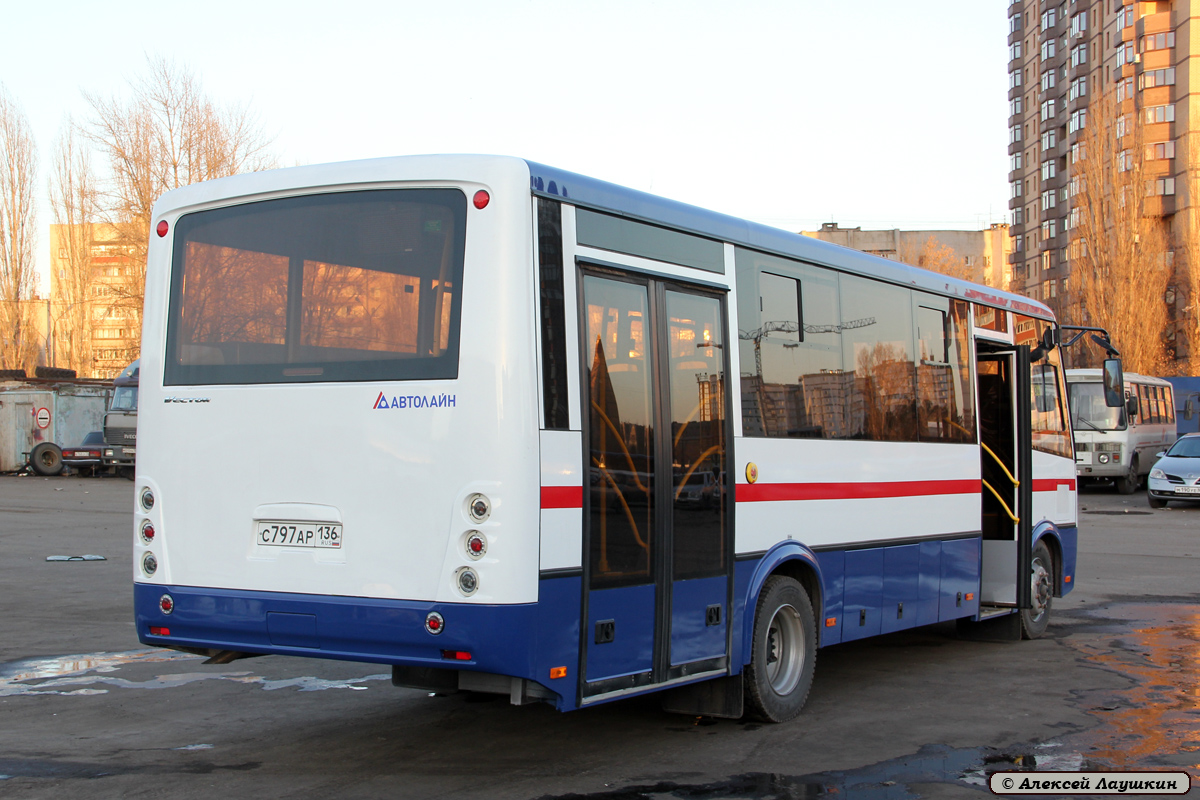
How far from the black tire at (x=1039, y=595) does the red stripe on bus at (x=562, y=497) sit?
6292 millimetres

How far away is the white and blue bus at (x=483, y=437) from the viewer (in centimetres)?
583

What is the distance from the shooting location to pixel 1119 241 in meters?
56.3

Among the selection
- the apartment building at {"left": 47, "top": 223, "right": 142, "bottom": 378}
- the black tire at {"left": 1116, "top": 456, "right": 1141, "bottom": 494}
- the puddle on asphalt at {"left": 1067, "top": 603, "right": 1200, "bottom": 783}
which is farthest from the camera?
the apartment building at {"left": 47, "top": 223, "right": 142, "bottom": 378}

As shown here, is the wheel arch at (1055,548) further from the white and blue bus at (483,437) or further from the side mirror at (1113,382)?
the white and blue bus at (483,437)

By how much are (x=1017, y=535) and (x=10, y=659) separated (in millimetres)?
8310

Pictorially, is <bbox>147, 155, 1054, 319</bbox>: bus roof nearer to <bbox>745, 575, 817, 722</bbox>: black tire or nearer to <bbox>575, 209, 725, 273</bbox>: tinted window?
<bbox>575, 209, 725, 273</bbox>: tinted window

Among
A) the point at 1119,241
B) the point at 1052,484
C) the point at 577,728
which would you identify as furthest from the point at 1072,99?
the point at 577,728

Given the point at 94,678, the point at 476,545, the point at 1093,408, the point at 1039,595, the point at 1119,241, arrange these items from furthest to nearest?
the point at 1119,241
the point at 1093,408
the point at 1039,595
the point at 94,678
the point at 476,545

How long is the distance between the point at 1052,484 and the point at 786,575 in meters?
4.67

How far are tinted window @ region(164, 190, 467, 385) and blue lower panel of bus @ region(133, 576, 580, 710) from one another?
3.65ft

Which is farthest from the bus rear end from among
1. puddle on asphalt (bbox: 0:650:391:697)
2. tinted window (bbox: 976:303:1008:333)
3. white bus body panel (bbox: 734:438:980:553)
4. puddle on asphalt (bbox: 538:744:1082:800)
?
tinted window (bbox: 976:303:1008:333)

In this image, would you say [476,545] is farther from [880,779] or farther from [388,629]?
[880,779]

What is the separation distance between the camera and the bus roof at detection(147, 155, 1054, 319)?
6.03m

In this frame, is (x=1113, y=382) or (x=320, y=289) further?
(x=1113, y=382)
